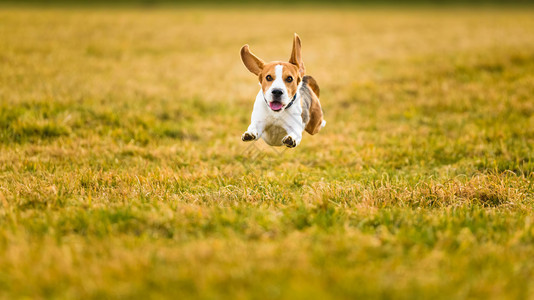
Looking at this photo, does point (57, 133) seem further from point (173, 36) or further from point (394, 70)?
point (173, 36)

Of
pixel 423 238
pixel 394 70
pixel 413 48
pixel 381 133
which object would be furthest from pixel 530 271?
pixel 413 48

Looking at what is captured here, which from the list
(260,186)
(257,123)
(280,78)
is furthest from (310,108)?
(260,186)

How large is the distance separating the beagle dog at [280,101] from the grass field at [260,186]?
0.78 metres

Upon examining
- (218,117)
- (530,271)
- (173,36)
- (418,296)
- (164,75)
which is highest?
(173,36)

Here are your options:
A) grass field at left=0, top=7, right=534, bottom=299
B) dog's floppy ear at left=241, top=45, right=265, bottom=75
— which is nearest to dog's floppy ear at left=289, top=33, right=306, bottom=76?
dog's floppy ear at left=241, top=45, right=265, bottom=75

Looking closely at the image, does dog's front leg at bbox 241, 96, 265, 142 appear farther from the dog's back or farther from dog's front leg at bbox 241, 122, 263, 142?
the dog's back

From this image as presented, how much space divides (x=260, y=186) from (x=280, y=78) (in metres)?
1.97

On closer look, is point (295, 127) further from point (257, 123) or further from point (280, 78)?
point (280, 78)

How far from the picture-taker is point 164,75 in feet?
42.1

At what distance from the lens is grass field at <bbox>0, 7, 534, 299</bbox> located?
282cm

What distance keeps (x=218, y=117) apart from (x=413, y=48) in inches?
493

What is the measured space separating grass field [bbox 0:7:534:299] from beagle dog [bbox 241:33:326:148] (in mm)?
779

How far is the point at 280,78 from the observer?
3404 mm

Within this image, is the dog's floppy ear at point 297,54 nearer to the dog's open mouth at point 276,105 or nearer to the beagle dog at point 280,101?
the beagle dog at point 280,101
